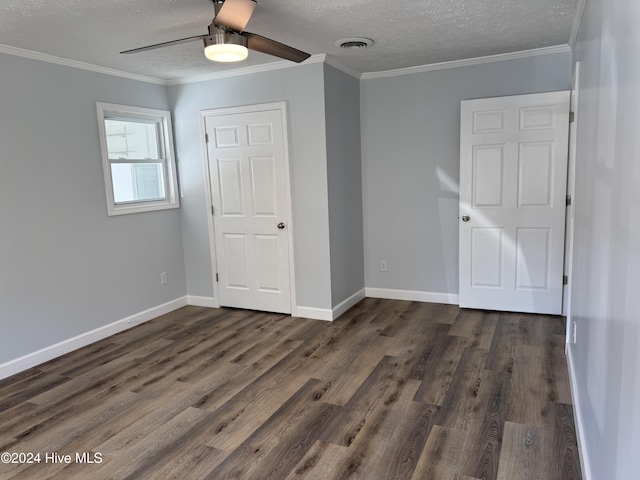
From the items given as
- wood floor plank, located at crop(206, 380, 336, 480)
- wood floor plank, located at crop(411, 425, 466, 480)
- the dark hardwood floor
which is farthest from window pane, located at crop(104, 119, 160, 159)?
wood floor plank, located at crop(411, 425, 466, 480)

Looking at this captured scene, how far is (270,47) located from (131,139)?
236 cm

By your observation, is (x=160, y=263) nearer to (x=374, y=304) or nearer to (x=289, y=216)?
(x=289, y=216)

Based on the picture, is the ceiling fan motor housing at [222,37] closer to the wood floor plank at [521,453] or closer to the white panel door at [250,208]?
the white panel door at [250,208]

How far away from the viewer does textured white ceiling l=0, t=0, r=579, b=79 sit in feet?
8.82

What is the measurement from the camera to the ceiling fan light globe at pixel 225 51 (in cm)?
238

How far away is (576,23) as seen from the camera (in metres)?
3.17

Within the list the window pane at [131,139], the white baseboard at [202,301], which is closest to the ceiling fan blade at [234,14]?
the window pane at [131,139]

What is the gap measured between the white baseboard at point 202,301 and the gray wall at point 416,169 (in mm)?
1730

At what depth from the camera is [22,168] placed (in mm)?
3414

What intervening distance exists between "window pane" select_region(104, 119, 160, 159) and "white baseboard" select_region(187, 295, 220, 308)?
158 centimetres

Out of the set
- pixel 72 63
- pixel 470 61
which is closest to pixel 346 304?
pixel 470 61

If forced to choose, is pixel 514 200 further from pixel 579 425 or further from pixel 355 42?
pixel 579 425

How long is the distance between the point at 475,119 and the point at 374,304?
2095mm

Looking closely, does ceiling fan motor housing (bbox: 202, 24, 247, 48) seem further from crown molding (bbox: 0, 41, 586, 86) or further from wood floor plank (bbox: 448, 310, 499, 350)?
wood floor plank (bbox: 448, 310, 499, 350)
